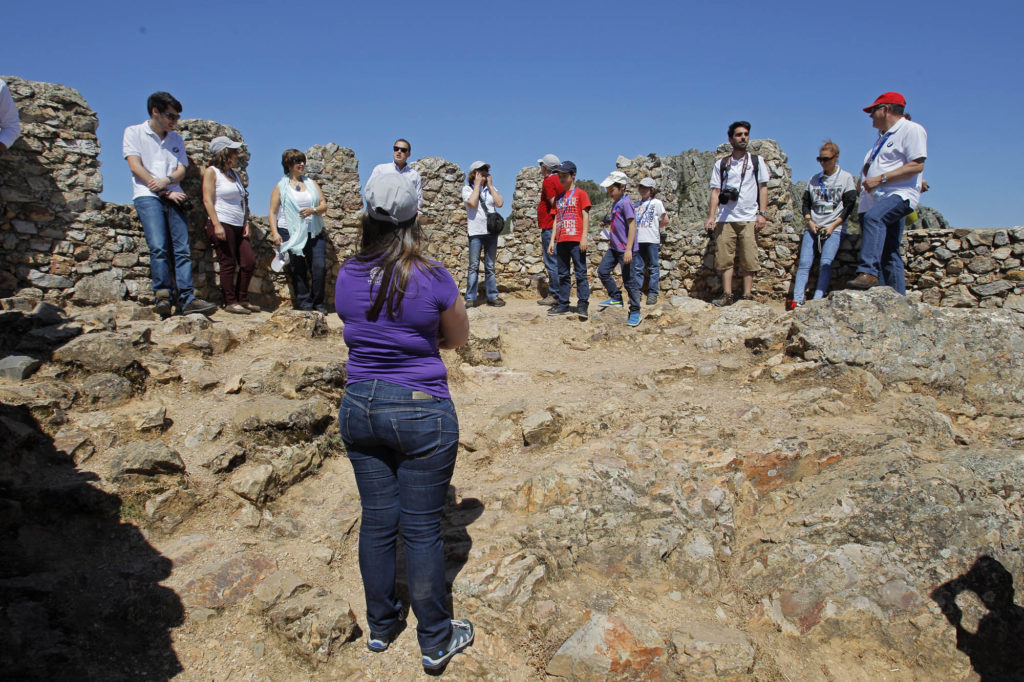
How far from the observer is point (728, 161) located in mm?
7730

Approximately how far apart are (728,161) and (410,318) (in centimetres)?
632

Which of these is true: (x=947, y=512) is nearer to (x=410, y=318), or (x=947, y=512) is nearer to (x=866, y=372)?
(x=866, y=372)

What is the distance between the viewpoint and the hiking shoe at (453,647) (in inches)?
109

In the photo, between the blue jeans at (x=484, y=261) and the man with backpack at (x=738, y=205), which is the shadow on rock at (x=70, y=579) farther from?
the man with backpack at (x=738, y=205)

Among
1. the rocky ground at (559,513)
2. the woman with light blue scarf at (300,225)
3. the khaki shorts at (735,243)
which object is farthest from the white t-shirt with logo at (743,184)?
the woman with light blue scarf at (300,225)

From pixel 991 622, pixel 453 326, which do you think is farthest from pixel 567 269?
pixel 991 622

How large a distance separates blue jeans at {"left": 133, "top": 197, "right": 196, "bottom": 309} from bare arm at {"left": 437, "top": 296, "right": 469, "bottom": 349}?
467cm

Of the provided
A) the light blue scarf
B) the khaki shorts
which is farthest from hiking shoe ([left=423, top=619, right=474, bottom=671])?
the khaki shorts

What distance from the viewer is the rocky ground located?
2.94 m

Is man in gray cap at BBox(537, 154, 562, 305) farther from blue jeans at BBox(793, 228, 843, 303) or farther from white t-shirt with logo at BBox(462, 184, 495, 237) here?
blue jeans at BBox(793, 228, 843, 303)

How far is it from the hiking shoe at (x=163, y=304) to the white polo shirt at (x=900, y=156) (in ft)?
22.9

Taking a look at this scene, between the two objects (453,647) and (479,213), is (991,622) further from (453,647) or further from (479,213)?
(479,213)

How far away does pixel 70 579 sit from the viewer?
3.02m

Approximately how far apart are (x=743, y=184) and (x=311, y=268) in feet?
17.0
